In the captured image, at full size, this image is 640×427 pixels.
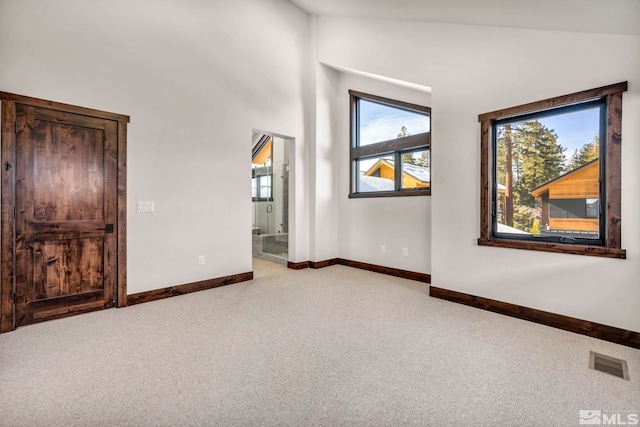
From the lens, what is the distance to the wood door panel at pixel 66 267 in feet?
9.84

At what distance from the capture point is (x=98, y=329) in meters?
2.83

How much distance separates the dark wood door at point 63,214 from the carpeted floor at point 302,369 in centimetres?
29

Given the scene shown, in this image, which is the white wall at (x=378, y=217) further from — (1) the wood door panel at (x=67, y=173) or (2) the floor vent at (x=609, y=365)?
(1) the wood door panel at (x=67, y=173)

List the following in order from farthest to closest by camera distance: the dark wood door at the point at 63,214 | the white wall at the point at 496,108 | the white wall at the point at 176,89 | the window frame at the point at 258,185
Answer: the window frame at the point at 258,185, the white wall at the point at 176,89, the dark wood door at the point at 63,214, the white wall at the point at 496,108

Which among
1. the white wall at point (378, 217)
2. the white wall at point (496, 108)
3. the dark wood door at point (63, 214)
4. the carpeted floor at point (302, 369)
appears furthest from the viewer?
the white wall at point (378, 217)

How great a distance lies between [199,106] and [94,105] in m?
1.18

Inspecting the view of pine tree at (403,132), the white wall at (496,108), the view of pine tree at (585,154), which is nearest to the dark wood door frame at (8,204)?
the white wall at (496,108)

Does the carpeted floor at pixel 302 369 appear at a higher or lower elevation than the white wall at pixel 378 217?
lower

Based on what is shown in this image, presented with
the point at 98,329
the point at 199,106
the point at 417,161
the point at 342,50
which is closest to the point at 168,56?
the point at 199,106

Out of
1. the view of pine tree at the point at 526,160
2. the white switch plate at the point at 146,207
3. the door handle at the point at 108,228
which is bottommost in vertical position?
the door handle at the point at 108,228

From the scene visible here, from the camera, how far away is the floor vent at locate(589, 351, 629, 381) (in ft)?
6.97

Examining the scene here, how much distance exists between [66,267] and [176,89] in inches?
94.9

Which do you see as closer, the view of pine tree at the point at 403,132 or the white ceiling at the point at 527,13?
the white ceiling at the point at 527,13

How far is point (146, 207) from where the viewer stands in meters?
3.63
